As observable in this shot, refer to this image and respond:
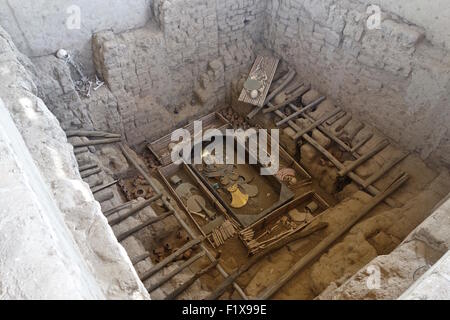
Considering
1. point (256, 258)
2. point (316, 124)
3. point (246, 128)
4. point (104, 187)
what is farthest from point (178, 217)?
point (316, 124)

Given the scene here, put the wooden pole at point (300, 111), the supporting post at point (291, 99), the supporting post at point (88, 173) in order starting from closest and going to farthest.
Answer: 1. the supporting post at point (88, 173)
2. the wooden pole at point (300, 111)
3. the supporting post at point (291, 99)

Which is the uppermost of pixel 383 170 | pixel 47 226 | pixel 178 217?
pixel 47 226

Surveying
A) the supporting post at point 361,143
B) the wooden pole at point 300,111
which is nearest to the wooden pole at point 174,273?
the wooden pole at point 300,111

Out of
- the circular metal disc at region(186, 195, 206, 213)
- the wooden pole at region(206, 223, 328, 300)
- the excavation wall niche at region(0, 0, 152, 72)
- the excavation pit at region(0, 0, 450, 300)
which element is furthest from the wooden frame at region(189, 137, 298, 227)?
the excavation wall niche at region(0, 0, 152, 72)

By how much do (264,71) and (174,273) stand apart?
15.6 feet

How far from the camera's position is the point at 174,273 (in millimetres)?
4898

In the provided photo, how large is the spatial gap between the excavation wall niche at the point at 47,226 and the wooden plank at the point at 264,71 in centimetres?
418

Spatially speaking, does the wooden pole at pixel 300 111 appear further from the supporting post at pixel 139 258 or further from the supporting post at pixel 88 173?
the supporting post at pixel 139 258

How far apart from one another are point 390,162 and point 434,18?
7.78 ft

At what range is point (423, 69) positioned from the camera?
18.0ft

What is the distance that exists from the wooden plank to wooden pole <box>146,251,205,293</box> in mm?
3529

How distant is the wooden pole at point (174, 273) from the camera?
15.5 ft

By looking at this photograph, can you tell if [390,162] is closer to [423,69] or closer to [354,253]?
[423,69]

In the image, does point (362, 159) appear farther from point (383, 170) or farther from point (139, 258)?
point (139, 258)
